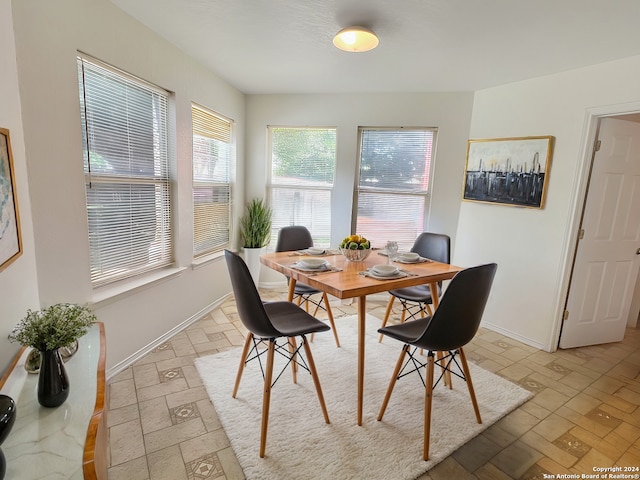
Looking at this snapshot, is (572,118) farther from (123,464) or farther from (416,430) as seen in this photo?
(123,464)

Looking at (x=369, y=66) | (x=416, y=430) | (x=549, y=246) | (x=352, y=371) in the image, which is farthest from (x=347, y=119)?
(x=416, y=430)

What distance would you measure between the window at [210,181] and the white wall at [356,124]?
42 centimetres

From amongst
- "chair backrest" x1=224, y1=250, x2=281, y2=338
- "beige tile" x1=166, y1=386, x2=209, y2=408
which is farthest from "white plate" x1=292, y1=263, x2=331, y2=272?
"beige tile" x1=166, y1=386, x2=209, y2=408

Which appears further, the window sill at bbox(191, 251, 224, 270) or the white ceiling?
the window sill at bbox(191, 251, 224, 270)

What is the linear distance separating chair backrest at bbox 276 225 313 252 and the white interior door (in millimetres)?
2308

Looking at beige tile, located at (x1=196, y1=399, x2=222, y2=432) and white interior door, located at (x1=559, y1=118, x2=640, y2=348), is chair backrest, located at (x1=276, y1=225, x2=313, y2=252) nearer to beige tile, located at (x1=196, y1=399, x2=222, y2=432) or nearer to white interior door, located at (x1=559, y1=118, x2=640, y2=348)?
beige tile, located at (x1=196, y1=399, x2=222, y2=432)

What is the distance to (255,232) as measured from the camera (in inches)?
153

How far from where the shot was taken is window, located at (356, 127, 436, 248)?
376 cm

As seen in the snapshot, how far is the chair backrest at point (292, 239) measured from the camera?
2.94 meters

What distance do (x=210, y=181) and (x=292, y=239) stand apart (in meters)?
1.16

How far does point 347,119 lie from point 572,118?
2.07 metres

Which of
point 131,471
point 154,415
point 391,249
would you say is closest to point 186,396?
point 154,415

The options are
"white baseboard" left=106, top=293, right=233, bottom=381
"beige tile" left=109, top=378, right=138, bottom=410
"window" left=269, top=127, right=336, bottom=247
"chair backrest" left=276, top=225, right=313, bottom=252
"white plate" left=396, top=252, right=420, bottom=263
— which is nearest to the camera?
"beige tile" left=109, top=378, right=138, bottom=410

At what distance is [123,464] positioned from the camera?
1597 millimetres
